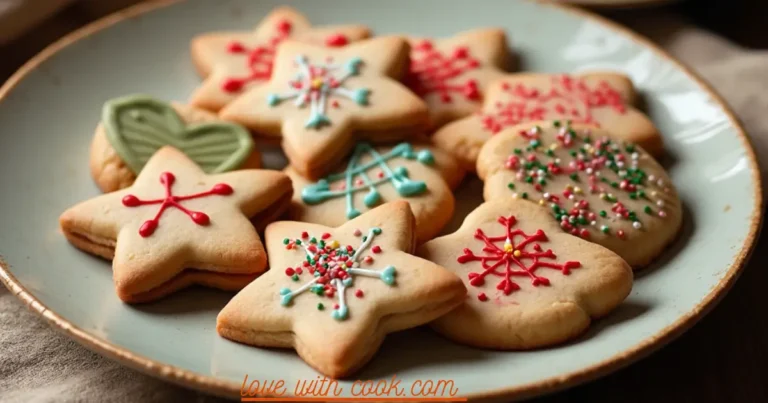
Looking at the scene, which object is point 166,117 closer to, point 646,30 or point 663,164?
point 663,164

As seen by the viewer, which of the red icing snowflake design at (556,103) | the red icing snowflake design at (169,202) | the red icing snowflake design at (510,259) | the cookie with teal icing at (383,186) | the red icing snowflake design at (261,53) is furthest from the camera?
the red icing snowflake design at (261,53)


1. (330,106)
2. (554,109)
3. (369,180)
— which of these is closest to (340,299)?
(369,180)

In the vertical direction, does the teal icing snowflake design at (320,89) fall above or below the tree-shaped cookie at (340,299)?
above

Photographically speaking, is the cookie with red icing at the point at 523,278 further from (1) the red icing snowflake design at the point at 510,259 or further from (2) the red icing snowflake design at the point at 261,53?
(2) the red icing snowflake design at the point at 261,53

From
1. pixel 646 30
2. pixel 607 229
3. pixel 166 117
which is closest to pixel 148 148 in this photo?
pixel 166 117

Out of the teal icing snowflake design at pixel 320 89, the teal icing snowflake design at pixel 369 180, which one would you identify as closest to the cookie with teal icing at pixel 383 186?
the teal icing snowflake design at pixel 369 180

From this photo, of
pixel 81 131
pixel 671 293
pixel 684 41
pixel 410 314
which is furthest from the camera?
pixel 684 41
